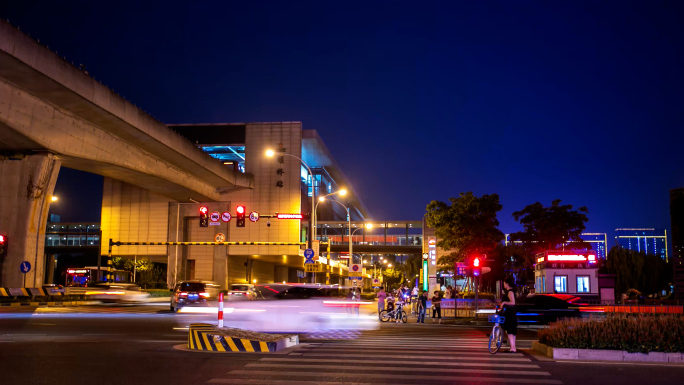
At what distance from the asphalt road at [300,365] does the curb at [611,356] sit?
475 mm

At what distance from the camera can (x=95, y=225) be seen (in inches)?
3701

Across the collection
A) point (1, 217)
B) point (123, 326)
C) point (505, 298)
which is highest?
point (1, 217)

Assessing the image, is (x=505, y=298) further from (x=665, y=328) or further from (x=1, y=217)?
(x=1, y=217)

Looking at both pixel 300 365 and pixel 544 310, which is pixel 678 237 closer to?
pixel 544 310

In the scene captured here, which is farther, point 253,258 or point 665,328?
point 253,258

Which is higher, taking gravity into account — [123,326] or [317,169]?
[317,169]

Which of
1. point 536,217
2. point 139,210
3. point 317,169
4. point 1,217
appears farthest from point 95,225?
point 536,217

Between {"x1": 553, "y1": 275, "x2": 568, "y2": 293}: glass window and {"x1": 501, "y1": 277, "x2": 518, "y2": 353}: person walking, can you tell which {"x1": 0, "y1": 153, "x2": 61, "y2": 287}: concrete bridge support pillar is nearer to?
{"x1": 553, "y1": 275, "x2": 568, "y2": 293}: glass window

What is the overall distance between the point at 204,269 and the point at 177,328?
5128cm

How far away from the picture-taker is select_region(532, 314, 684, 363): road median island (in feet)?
42.8

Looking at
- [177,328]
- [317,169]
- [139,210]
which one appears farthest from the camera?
[317,169]

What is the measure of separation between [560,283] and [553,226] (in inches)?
918

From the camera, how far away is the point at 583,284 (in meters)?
37.7

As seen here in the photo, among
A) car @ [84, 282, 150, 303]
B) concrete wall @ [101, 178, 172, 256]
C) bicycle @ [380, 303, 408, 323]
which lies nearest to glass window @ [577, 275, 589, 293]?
bicycle @ [380, 303, 408, 323]
